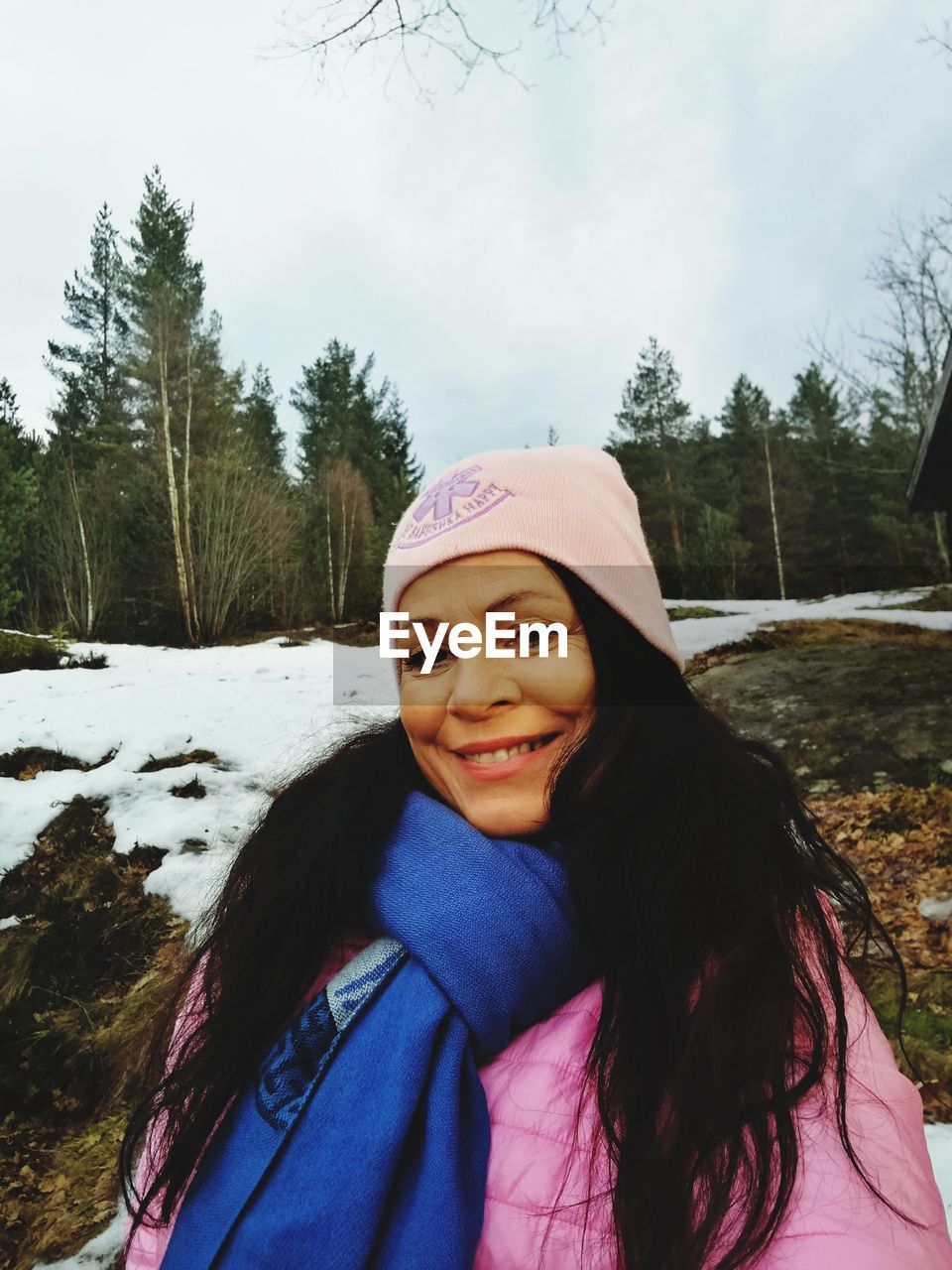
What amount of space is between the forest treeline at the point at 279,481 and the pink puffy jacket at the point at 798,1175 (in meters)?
4.65

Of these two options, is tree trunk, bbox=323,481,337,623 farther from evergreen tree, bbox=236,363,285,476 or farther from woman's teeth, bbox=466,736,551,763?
woman's teeth, bbox=466,736,551,763

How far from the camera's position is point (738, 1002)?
82 centimetres

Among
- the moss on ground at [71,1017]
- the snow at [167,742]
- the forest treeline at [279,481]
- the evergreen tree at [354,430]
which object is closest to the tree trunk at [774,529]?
the forest treeline at [279,481]

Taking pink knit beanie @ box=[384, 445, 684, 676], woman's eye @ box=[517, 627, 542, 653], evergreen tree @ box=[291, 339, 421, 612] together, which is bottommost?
woman's eye @ box=[517, 627, 542, 653]

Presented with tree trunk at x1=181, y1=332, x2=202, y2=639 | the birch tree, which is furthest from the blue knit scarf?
the birch tree

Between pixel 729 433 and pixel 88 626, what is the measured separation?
1103 inches

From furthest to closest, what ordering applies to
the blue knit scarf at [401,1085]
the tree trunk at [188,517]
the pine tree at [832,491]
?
1. the pine tree at [832,491]
2. the tree trunk at [188,517]
3. the blue knit scarf at [401,1085]

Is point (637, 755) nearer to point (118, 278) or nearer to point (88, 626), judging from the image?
point (88, 626)

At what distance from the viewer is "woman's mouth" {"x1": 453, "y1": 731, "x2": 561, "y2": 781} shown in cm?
104

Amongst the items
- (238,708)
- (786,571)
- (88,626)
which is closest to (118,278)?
(88,626)

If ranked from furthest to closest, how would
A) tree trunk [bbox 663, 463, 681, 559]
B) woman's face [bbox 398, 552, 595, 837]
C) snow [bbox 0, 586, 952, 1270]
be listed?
tree trunk [bbox 663, 463, 681, 559], snow [bbox 0, 586, 952, 1270], woman's face [bbox 398, 552, 595, 837]

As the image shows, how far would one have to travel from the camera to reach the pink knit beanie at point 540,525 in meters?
1.09

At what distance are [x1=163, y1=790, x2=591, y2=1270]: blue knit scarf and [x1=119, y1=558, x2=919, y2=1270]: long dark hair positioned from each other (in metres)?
0.09

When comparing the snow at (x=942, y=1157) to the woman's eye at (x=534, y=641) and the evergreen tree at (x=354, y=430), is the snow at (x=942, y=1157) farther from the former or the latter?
the evergreen tree at (x=354, y=430)
